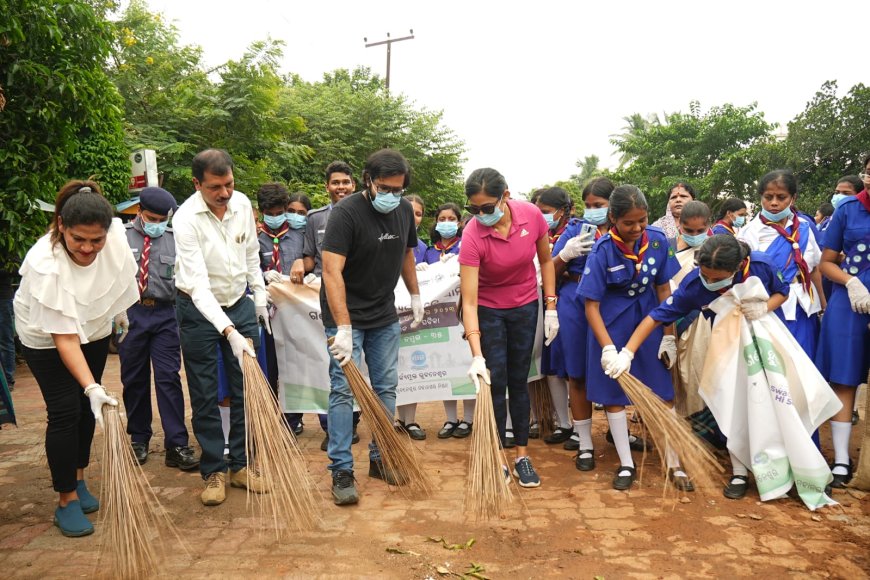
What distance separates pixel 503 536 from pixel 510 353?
1124 mm

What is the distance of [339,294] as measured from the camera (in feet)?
11.5

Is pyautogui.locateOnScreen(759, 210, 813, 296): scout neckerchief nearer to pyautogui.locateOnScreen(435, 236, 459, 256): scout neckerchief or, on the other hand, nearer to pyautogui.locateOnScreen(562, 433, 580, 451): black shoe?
pyautogui.locateOnScreen(562, 433, 580, 451): black shoe

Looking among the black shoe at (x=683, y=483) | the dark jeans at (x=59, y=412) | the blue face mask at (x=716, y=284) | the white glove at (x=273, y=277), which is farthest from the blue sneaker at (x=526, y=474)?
the dark jeans at (x=59, y=412)

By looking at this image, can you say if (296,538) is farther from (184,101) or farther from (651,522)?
(184,101)

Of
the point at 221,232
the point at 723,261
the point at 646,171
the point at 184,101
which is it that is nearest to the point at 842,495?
the point at 723,261

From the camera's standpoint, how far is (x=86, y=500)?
361 cm

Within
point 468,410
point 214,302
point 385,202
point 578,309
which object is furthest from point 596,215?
point 214,302

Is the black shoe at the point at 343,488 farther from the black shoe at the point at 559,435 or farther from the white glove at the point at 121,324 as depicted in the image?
the black shoe at the point at 559,435

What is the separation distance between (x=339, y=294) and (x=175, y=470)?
178 cm

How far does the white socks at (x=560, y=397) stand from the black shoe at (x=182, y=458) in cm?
248

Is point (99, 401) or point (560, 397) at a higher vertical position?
point (99, 401)

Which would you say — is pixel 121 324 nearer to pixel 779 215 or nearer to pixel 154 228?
pixel 154 228

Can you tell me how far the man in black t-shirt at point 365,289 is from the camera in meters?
3.52

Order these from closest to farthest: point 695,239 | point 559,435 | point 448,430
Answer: point 695,239 → point 559,435 → point 448,430
